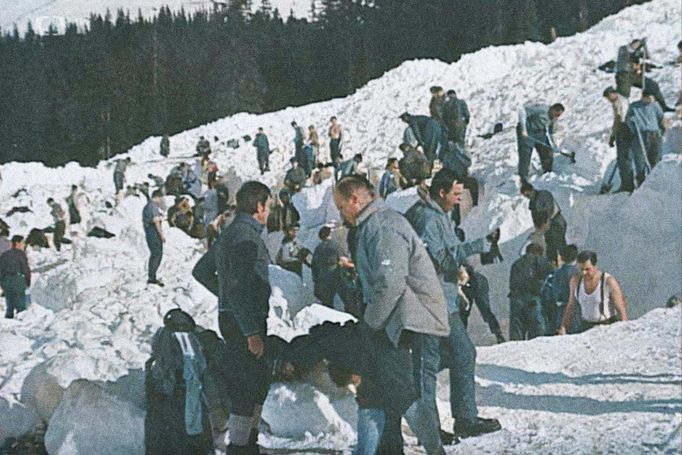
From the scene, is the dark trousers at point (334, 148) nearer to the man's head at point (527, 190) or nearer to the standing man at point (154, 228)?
the standing man at point (154, 228)

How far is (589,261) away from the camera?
248cm

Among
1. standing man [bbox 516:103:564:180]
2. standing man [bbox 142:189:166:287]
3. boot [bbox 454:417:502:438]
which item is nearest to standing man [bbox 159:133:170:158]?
standing man [bbox 142:189:166:287]

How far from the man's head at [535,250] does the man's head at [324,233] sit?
70cm

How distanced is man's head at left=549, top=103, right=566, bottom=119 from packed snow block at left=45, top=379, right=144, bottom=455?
1.75 meters

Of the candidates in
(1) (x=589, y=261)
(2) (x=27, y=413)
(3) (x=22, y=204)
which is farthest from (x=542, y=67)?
(2) (x=27, y=413)

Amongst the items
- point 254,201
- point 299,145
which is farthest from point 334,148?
point 254,201

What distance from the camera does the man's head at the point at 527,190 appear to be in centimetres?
338

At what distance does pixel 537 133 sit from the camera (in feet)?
11.8

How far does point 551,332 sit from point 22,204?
1577 mm

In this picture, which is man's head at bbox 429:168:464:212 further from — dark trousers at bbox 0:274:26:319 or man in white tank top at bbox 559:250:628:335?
dark trousers at bbox 0:274:26:319

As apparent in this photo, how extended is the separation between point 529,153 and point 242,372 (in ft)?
5.55

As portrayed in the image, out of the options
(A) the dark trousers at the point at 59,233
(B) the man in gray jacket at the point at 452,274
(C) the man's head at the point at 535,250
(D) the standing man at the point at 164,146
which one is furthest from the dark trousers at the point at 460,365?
(A) the dark trousers at the point at 59,233

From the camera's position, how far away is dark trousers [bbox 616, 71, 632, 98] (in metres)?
2.61

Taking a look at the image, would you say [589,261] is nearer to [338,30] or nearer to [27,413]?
[338,30]
